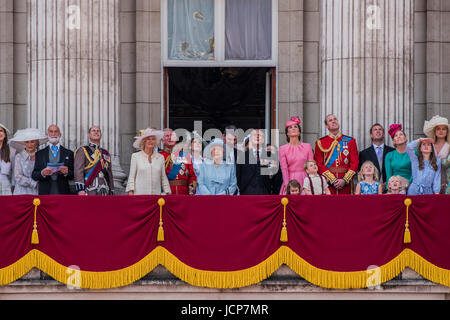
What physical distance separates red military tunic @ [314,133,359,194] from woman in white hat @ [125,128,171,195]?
8.35 feet

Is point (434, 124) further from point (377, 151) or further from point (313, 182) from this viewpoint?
point (313, 182)

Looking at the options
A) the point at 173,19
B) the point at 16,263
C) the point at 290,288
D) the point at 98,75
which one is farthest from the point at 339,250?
the point at 173,19

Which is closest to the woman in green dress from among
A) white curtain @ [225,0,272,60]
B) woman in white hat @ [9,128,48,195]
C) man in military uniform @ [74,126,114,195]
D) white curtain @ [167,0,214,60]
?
white curtain @ [225,0,272,60]

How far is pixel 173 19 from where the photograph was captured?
61.7 ft

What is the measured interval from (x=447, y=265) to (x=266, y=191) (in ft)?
10.3

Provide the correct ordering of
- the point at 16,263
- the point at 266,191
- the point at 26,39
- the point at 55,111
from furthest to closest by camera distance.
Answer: the point at 26,39, the point at 55,111, the point at 266,191, the point at 16,263

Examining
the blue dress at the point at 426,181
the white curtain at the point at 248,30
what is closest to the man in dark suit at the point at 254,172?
the blue dress at the point at 426,181

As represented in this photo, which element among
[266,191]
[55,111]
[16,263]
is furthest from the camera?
[55,111]

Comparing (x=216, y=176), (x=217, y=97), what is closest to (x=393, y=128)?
(x=216, y=176)

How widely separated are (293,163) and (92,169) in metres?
3.19

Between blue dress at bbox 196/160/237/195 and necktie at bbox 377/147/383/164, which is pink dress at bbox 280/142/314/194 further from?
necktie at bbox 377/147/383/164

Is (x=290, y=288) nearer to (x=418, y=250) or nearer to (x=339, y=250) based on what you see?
(x=339, y=250)

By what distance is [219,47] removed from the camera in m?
18.7

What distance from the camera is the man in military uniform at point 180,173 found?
15516mm
